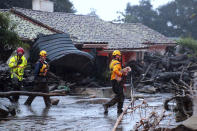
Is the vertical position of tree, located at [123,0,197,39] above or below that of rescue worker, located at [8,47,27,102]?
above

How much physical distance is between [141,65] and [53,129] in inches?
621

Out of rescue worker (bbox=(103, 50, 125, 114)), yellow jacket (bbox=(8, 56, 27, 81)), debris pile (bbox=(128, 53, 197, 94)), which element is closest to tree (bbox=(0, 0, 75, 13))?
debris pile (bbox=(128, 53, 197, 94))

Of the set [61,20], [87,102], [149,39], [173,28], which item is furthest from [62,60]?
[173,28]

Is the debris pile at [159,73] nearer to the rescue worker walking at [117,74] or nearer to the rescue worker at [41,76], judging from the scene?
the rescue worker at [41,76]

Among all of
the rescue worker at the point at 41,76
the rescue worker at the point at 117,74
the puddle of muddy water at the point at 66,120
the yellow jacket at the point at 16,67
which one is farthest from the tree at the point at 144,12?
the rescue worker at the point at 117,74

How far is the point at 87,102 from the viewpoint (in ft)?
45.0

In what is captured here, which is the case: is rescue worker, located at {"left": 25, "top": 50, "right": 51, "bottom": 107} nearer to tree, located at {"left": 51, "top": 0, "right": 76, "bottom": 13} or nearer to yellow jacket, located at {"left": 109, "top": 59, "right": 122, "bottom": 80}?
yellow jacket, located at {"left": 109, "top": 59, "right": 122, "bottom": 80}

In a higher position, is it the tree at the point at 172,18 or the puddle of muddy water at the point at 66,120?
the tree at the point at 172,18

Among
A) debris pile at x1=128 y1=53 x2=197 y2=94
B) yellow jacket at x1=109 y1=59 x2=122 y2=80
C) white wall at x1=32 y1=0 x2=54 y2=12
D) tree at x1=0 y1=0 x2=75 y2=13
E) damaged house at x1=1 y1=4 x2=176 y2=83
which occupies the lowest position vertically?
debris pile at x1=128 y1=53 x2=197 y2=94

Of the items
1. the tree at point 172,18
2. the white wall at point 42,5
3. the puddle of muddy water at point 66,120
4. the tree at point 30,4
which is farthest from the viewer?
the tree at point 172,18

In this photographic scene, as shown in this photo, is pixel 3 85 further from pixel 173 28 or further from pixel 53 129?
pixel 173 28

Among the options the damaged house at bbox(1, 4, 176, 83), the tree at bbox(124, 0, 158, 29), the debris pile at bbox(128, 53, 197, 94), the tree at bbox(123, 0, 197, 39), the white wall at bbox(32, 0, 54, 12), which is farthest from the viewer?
the tree at bbox(124, 0, 158, 29)

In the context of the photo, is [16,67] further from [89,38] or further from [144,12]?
[144,12]

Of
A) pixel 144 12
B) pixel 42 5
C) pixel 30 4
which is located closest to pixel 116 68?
pixel 42 5
